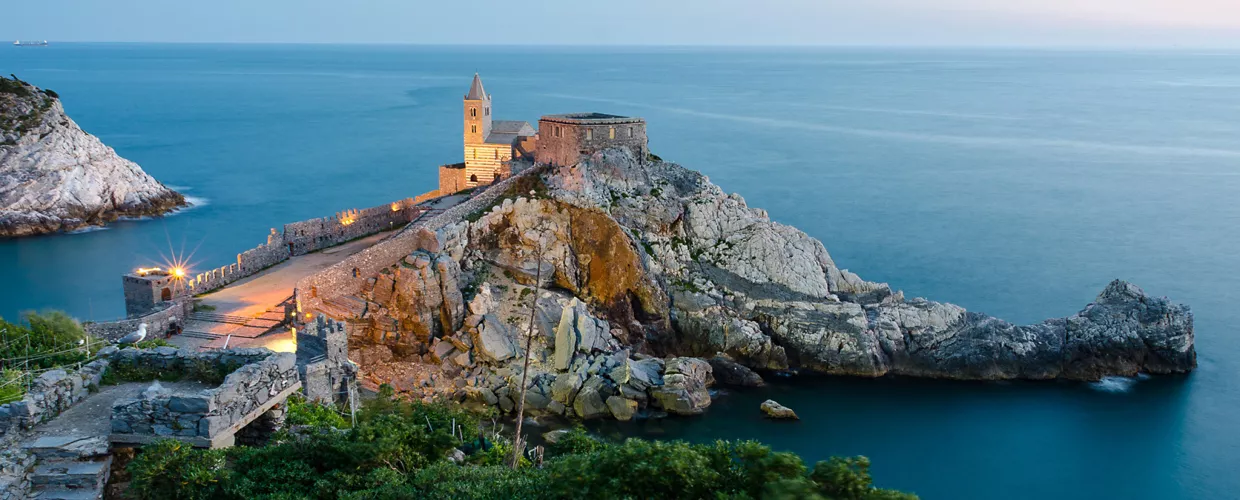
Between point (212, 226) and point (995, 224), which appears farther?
point (995, 224)

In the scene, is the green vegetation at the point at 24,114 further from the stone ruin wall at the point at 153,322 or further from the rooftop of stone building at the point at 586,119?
the stone ruin wall at the point at 153,322

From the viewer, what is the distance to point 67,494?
28.2 feet

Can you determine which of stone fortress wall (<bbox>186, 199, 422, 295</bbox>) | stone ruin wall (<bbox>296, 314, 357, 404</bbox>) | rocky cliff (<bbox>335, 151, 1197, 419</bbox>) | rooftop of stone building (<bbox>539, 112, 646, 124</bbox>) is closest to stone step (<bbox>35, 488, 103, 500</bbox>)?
stone ruin wall (<bbox>296, 314, 357, 404</bbox>)

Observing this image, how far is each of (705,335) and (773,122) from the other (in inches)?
2489

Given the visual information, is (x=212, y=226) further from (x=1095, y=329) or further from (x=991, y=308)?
(x=1095, y=329)

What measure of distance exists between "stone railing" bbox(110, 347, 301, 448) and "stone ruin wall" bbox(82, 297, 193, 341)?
Result: 1000 cm

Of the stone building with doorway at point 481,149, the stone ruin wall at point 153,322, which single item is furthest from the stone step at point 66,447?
the stone building with doorway at point 481,149

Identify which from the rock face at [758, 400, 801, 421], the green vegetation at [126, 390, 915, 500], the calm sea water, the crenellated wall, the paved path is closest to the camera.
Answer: the green vegetation at [126, 390, 915, 500]

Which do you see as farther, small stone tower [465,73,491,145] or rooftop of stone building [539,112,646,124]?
small stone tower [465,73,491,145]

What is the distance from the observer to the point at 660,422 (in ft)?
86.2

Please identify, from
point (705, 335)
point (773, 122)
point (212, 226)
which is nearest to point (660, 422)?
point (705, 335)

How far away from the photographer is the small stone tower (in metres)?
38.0

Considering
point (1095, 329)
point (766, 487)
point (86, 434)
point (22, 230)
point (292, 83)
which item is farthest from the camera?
point (292, 83)

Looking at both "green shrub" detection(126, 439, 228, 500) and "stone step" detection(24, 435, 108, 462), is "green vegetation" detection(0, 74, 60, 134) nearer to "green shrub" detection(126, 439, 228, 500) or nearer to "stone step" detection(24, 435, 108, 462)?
"stone step" detection(24, 435, 108, 462)
